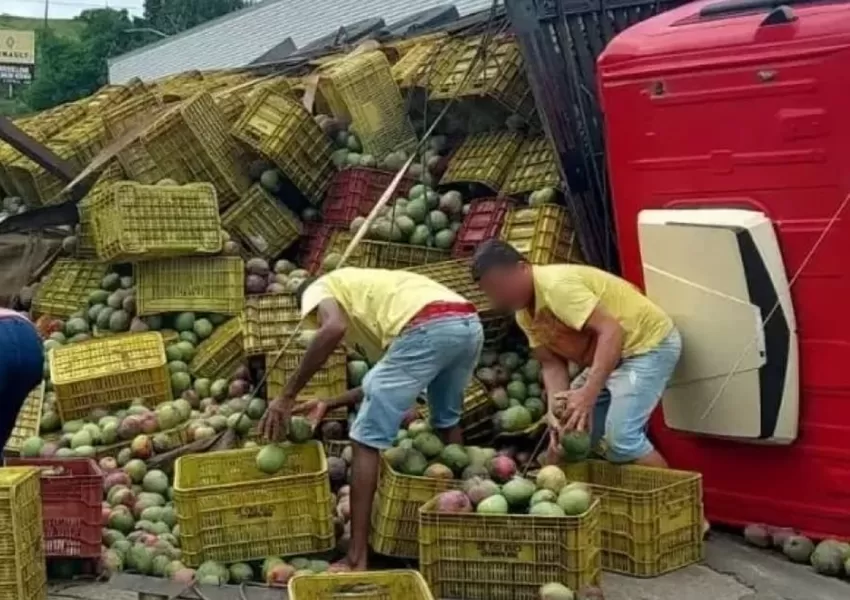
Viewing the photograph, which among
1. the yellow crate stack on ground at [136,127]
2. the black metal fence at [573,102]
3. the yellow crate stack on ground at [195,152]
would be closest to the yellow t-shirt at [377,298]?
the black metal fence at [573,102]

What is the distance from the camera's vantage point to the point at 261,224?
32.9 ft

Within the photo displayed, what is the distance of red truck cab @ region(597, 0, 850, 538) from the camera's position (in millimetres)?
6133

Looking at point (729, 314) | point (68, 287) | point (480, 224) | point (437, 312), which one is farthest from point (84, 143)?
point (729, 314)

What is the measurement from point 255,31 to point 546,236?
80.6 feet

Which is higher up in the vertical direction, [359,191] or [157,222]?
[359,191]

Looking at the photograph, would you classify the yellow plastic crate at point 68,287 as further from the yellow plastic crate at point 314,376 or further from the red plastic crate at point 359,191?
the yellow plastic crate at point 314,376

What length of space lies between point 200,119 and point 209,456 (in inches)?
180

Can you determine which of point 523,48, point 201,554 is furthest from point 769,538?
point 523,48

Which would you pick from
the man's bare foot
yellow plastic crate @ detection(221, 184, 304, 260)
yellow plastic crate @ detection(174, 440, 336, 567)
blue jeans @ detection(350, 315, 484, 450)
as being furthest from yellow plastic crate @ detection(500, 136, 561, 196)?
the man's bare foot

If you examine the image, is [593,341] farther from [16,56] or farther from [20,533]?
[16,56]

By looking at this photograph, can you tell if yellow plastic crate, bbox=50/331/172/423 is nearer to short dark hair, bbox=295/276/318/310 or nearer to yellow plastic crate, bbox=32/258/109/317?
short dark hair, bbox=295/276/318/310

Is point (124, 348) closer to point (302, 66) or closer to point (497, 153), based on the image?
point (497, 153)

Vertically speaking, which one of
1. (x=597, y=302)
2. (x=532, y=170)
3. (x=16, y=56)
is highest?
(x=16, y=56)

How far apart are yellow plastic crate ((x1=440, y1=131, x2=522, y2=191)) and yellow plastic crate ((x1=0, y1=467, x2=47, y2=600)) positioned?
441 cm
